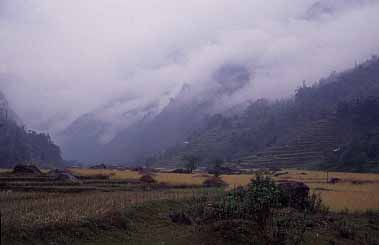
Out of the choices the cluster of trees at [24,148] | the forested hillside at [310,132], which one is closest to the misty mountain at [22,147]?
the cluster of trees at [24,148]

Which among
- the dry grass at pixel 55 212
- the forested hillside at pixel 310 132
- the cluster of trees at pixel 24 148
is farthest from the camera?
the cluster of trees at pixel 24 148

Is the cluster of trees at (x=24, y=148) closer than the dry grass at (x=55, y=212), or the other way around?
the dry grass at (x=55, y=212)

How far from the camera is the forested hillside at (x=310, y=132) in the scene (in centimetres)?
8817

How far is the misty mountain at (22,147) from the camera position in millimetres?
107375

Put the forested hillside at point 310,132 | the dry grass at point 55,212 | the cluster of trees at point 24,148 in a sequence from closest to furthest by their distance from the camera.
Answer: the dry grass at point 55,212
the forested hillside at point 310,132
the cluster of trees at point 24,148

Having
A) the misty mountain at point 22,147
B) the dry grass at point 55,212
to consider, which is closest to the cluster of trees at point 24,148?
the misty mountain at point 22,147

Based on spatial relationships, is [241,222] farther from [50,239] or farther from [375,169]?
[375,169]

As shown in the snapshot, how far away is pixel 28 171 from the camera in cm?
4981

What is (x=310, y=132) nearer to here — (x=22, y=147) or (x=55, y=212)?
(x=22, y=147)

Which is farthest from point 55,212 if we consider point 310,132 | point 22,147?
point 22,147

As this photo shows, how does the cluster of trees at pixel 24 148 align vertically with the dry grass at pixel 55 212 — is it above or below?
above

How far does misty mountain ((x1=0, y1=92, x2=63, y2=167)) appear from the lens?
10738cm

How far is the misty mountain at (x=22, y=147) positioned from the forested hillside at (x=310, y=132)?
35.4 meters

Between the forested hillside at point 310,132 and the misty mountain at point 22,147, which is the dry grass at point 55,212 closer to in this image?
the forested hillside at point 310,132
